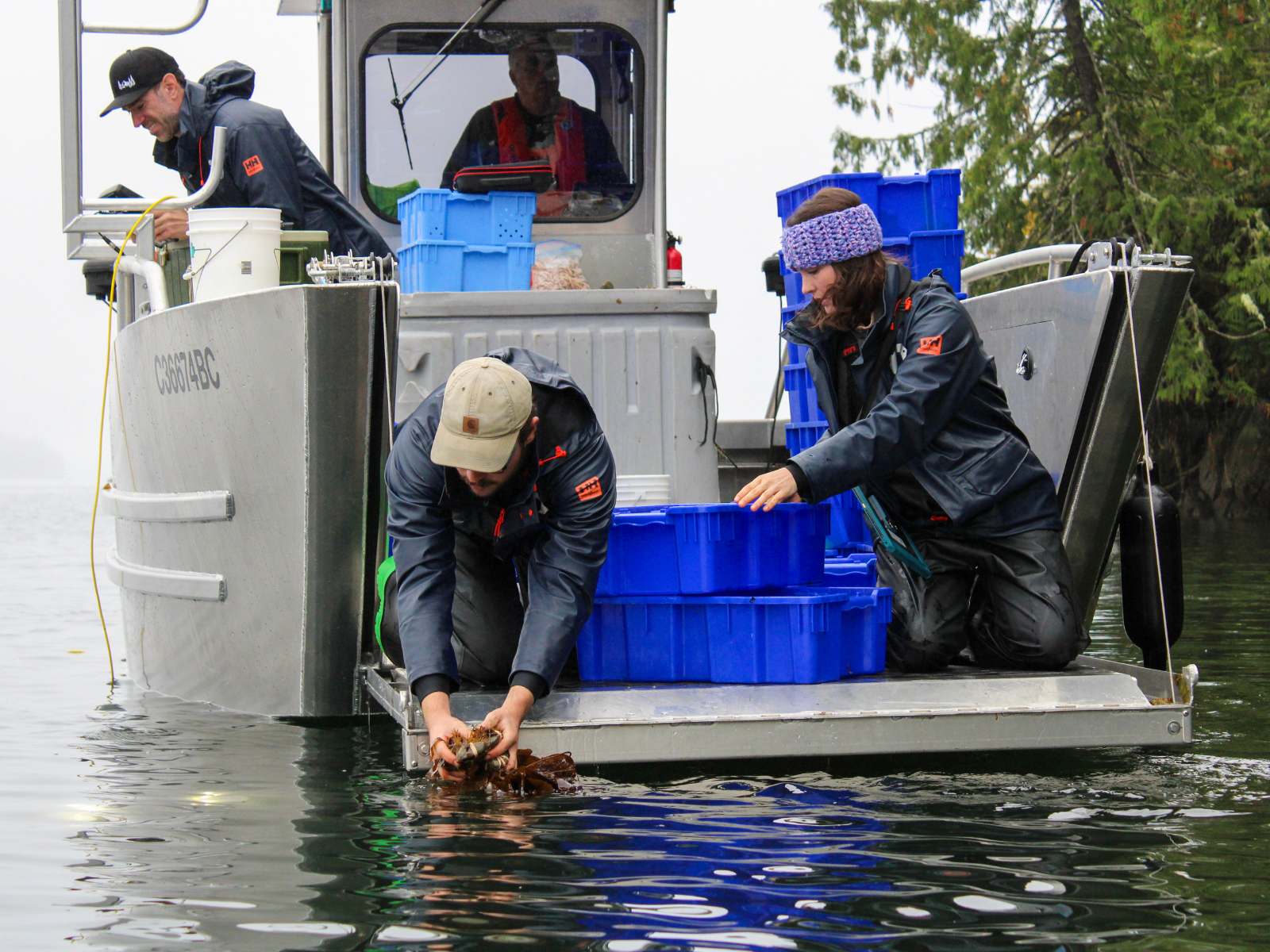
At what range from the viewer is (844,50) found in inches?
833

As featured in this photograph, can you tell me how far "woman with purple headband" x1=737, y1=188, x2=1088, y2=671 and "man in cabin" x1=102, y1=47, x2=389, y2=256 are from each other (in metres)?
1.92

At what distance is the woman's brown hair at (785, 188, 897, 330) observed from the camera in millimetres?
4918

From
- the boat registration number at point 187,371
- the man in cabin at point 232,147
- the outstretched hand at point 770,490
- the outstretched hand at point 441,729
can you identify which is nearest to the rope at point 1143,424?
→ the outstretched hand at point 770,490

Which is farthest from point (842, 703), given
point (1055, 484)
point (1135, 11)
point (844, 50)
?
point (844, 50)

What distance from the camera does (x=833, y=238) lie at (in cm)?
485

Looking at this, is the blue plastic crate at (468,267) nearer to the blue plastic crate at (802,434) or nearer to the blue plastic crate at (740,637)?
the blue plastic crate at (802,434)

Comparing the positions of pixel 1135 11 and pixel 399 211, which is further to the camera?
pixel 1135 11

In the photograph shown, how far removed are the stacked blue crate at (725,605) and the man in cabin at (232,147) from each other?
194 cm

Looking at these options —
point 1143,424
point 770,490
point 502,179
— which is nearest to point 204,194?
point 502,179

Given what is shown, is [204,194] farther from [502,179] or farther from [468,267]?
[502,179]

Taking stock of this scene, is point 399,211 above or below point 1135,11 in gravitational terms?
below

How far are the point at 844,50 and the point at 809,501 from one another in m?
17.6

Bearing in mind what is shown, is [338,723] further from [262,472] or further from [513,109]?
[513,109]

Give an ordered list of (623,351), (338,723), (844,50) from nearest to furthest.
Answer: (338,723) → (623,351) → (844,50)
